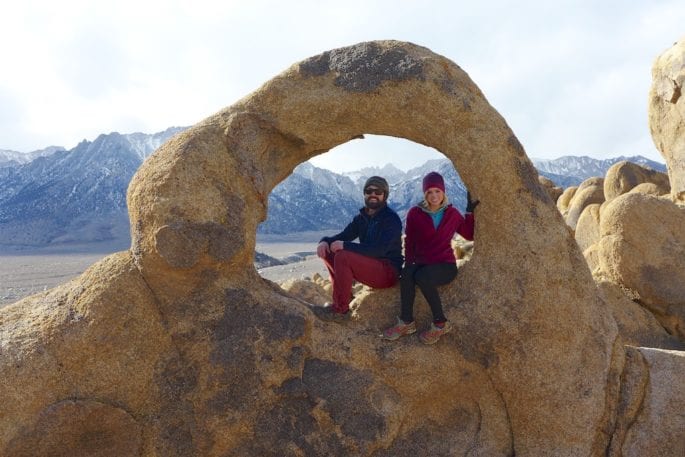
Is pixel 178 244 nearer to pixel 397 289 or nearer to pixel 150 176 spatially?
pixel 150 176

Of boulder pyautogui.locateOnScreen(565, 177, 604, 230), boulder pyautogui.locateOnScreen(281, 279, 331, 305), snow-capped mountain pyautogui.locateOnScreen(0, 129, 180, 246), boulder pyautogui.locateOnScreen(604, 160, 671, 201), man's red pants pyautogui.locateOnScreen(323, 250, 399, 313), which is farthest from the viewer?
snow-capped mountain pyautogui.locateOnScreen(0, 129, 180, 246)

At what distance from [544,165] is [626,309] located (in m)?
188

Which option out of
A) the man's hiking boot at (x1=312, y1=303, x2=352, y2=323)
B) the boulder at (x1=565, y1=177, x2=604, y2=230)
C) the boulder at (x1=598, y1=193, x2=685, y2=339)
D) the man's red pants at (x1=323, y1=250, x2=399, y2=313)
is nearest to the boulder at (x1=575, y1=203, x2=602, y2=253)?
the boulder at (x1=598, y1=193, x2=685, y2=339)

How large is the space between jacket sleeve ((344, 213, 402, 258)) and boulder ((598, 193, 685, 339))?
379cm

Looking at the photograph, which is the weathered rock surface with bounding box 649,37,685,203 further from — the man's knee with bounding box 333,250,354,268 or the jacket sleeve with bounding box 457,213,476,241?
the man's knee with bounding box 333,250,354,268

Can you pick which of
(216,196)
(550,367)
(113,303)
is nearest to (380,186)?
(216,196)

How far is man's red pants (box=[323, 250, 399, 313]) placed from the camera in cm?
368

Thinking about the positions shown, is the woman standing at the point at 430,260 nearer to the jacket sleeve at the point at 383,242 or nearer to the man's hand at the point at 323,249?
the jacket sleeve at the point at 383,242

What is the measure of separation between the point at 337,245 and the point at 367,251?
0.70 ft

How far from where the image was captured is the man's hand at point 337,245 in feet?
12.0

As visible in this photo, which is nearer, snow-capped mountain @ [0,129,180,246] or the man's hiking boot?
the man's hiking boot

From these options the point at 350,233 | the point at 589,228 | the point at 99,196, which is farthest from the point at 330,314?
the point at 99,196

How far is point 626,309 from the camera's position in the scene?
618 cm

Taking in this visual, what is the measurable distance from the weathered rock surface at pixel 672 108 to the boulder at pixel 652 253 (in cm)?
280
